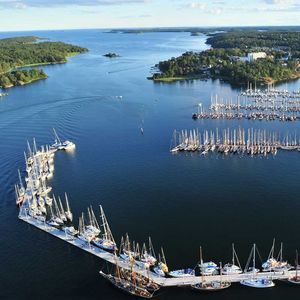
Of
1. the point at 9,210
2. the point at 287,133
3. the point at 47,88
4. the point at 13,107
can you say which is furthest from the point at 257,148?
the point at 47,88

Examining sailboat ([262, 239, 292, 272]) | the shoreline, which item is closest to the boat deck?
sailboat ([262, 239, 292, 272])

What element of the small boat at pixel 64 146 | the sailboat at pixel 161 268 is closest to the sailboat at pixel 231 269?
the sailboat at pixel 161 268

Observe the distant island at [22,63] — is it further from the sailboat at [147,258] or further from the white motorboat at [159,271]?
the white motorboat at [159,271]

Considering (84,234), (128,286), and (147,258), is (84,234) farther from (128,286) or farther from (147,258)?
(128,286)

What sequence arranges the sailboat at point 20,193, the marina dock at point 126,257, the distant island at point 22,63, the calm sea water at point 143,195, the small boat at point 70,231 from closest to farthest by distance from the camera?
the marina dock at point 126,257 → the calm sea water at point 143,195 → the small boat at point 70,231 → the sailboat at point 20,193 → the distant island at point 22,63

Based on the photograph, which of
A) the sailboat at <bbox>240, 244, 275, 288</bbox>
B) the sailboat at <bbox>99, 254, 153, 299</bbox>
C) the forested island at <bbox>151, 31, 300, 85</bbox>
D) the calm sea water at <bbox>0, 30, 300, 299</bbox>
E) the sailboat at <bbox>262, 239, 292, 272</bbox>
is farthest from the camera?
the forested island at <bbox>151, 31, 300, 85</bbox>

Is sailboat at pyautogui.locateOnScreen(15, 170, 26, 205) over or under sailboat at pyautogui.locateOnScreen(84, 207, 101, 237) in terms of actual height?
over

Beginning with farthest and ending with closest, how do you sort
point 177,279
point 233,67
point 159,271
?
point 233,67
point 159,271
point 177,279

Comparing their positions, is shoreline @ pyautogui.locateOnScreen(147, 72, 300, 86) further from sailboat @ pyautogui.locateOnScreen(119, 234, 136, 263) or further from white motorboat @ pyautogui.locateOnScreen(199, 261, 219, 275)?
white motorboat @ pyautogui.locateOnScreen(199, 261, 219, 275)

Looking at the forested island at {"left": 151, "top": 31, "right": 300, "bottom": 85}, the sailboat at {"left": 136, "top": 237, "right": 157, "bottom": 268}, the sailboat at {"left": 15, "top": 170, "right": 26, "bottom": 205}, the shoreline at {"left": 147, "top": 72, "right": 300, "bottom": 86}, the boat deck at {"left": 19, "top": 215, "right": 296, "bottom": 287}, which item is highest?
the forested island at {"left": 151, "top": 31, "right": 300, "bottom": 85}

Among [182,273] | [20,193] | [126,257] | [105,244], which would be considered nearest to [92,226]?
[105,244]
